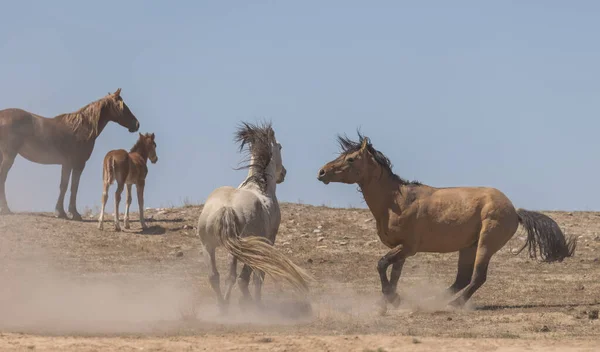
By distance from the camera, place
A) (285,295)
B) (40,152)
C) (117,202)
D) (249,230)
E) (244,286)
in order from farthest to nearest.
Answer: (40,152), (117,202), (285,295), (244,286), (249,230)

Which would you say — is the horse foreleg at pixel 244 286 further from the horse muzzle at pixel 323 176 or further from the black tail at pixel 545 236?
the black tail at pixel 545 236

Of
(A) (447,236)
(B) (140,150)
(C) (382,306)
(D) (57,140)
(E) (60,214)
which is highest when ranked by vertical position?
(D) (57,140)

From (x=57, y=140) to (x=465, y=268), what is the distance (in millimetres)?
10996

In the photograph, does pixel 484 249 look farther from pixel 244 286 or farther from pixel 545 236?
pixel 244 286

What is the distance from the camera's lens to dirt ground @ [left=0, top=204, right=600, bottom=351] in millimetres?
10477

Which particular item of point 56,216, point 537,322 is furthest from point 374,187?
point 56,216

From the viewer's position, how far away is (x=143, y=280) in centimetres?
1684

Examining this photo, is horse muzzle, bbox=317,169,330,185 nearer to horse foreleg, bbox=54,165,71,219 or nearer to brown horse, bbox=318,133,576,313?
brown horse, bbox=318,133,576,313

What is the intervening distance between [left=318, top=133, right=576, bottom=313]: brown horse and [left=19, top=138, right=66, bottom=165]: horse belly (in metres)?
9.90

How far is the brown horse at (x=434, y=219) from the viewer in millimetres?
13836

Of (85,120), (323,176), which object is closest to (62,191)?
(85,120)

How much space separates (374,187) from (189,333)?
12.9 feet

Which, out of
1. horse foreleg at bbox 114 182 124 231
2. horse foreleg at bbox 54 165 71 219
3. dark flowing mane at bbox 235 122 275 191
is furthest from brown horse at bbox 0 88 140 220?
A: dark flowing mane at bbox 235 122 275 191

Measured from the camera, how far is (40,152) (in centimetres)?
2253
